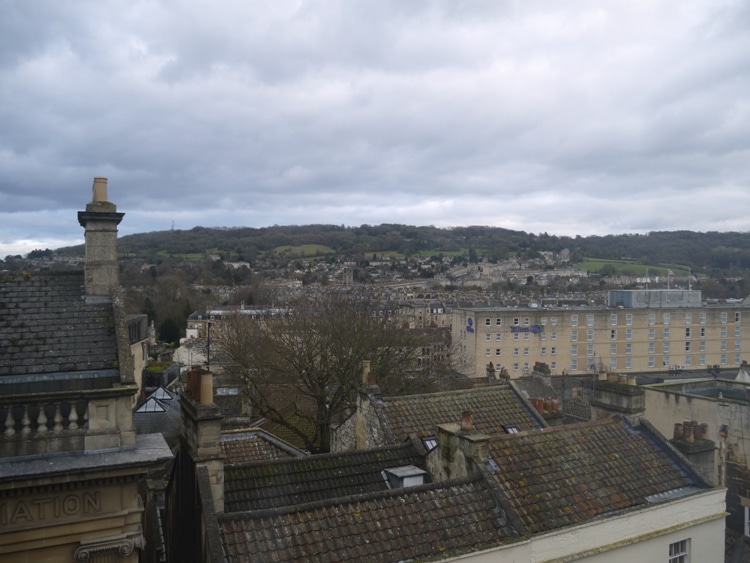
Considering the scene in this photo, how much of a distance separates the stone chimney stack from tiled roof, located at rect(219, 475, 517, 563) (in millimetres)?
4083

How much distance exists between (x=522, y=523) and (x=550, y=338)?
54264 millimetres

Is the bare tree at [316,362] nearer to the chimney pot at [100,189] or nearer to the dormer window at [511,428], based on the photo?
the dormer window at [511,428]

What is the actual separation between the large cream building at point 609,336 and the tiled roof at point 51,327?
171 ft

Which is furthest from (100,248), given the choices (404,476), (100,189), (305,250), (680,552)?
(305,250)

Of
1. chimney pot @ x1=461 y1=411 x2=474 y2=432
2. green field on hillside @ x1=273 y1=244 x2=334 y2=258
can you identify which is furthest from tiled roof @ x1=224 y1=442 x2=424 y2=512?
green field on hillside @ x1=273 y1=244 x2=334 y2=258

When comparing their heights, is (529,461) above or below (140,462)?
below

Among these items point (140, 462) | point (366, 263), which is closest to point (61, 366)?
point (140, 462)

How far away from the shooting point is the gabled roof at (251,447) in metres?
14.9

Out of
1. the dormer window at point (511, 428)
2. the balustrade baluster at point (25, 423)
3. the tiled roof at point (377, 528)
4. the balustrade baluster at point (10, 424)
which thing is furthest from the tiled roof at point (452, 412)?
the balustrade baluster at point (10, 424)

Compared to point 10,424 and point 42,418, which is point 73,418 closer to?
point 42,418

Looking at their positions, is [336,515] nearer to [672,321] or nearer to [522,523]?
[522,523]

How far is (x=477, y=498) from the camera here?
31.8ft

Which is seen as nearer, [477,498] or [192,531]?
[192,531]

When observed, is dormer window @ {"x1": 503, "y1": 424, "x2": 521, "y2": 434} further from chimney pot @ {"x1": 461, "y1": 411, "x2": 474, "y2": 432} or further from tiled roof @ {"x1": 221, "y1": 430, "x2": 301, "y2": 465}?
tiled roof @ {"x1": 221, "y1": 430, "x2": 301, "y2": 465}
